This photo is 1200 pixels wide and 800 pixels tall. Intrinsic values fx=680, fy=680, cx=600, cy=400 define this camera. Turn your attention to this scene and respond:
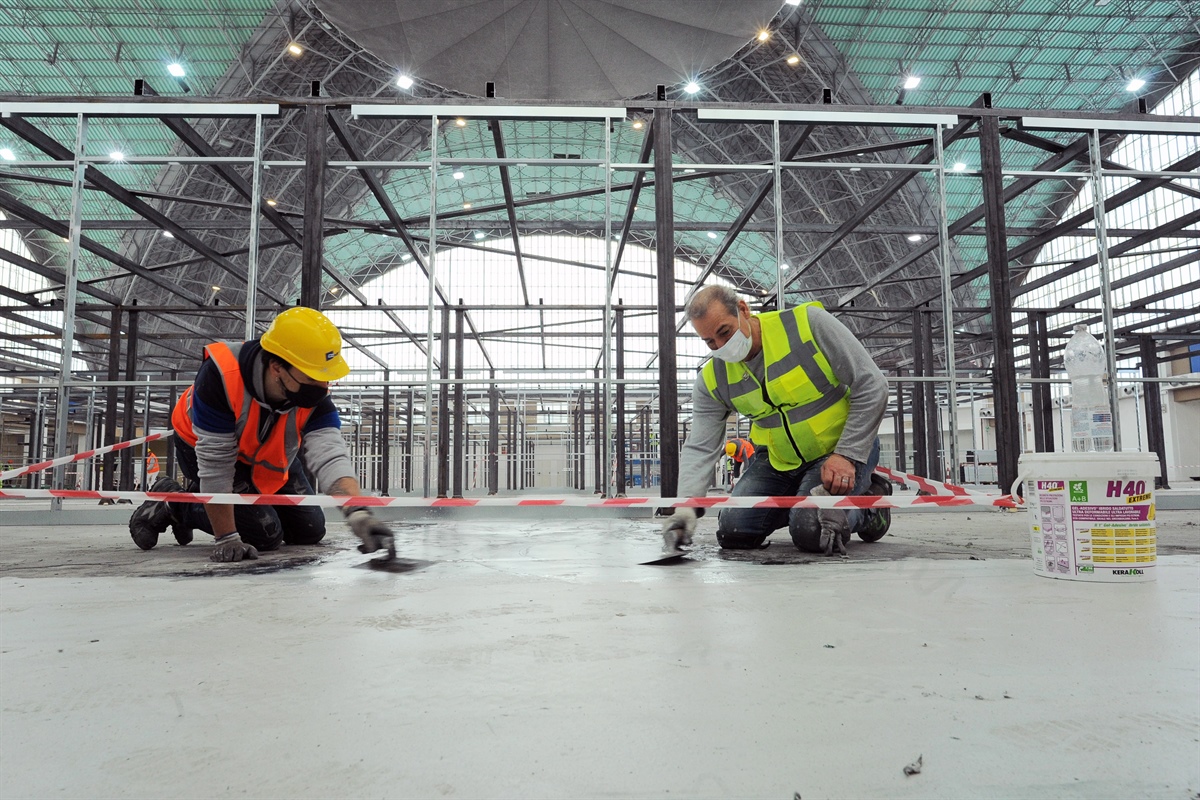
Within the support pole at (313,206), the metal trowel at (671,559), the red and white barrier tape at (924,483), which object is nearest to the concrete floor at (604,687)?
the metal trowel at (671,559)

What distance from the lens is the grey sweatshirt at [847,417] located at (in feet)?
13.3

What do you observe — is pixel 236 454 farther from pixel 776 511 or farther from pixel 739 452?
pixel 739 452

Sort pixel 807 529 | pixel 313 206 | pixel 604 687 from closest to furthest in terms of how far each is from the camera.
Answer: pixel 604 687
pixel 807 529
pixel 313 206

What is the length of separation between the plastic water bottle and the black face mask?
460cm

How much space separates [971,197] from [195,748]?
102 feet

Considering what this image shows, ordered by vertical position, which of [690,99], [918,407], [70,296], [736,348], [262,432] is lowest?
[262,432]

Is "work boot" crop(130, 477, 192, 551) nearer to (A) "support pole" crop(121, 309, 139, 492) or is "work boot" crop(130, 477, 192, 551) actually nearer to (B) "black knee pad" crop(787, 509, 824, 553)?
(B) "black knee pad" crop(787, 509, 824, 553)

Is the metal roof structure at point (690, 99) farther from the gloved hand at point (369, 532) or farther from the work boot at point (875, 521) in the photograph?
the gloved hand at point (369, 532)

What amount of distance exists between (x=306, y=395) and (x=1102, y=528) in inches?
163

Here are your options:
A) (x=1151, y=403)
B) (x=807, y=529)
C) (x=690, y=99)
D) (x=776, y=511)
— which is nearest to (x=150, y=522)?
(x=776, y=511)

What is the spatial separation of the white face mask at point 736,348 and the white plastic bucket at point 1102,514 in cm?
168

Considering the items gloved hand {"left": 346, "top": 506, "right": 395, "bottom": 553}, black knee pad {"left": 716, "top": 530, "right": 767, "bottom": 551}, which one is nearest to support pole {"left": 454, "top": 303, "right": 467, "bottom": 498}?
black knee pad {"left": 716, "top": 530, "right": 767, "bottom": 551}

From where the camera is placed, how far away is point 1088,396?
7.20 metres

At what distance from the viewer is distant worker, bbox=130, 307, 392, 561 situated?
381 cm
